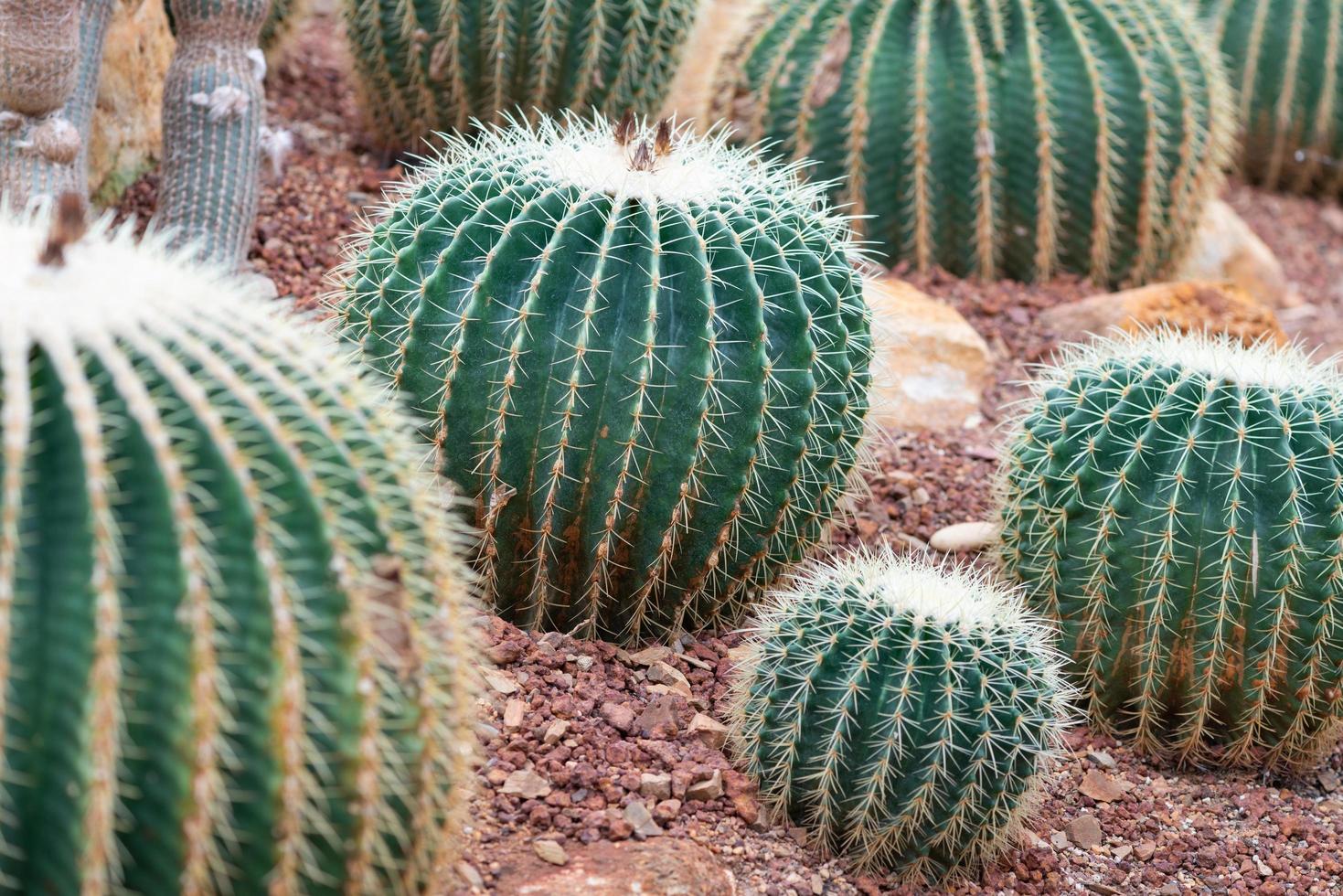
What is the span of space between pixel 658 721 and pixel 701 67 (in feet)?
13.3

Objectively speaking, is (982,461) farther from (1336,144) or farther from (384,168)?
(1336,144)

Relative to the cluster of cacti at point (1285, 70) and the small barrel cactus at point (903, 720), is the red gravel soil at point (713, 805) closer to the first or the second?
the small barrel cactus at point (903, 720)

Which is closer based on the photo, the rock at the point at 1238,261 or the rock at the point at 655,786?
the rock at the point at 655,786

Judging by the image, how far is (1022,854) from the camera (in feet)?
11.0

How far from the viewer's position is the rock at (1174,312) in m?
5.50

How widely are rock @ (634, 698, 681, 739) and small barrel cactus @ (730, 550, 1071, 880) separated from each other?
208 mm

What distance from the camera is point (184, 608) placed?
1.91 metres

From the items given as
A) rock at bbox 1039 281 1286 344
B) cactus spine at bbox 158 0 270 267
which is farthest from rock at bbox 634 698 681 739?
rock at bbox 1039 281 1286 344

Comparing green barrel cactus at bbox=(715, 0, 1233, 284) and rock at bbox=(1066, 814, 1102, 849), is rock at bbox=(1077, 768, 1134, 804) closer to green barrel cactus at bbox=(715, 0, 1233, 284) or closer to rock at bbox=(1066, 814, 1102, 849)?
rock at bbox=(1066, 814, 1102, 849)

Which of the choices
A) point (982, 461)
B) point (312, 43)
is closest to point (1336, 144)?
point (982, 461)

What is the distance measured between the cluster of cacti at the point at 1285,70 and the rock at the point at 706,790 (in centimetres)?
695

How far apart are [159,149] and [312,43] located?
2417mm

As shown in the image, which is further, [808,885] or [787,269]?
[787,269]

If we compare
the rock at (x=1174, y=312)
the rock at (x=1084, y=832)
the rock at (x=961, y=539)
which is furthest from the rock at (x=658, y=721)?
the rock at (x=1174, y=312)
